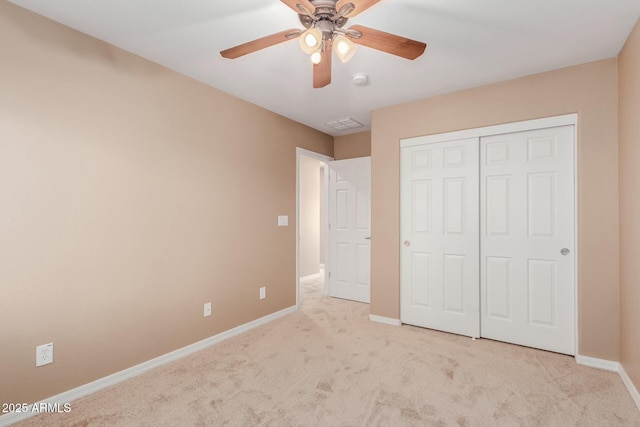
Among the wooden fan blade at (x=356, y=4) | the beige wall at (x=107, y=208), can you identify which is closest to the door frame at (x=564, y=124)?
the wooden fan blade at (x=356, y=4)

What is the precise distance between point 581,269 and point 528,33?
185 cm

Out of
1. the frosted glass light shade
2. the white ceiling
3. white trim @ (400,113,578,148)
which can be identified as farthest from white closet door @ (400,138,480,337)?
the frosted glass light shade

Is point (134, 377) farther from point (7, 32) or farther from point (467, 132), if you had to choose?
point (467, 132)

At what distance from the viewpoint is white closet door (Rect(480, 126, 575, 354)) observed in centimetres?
265

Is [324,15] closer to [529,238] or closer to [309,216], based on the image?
[529,238]

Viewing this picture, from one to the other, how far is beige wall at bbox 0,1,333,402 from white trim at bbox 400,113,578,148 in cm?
180

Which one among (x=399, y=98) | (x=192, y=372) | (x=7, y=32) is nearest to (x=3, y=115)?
(x=7, y=32)

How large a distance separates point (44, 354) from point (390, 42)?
9.01 feet

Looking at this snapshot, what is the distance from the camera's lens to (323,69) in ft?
6.27


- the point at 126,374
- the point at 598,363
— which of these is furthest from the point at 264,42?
the point at 598,363

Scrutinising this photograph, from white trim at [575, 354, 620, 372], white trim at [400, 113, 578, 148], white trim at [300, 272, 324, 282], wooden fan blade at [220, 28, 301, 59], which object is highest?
wooden fan blade at [220, 28, 301, 59]

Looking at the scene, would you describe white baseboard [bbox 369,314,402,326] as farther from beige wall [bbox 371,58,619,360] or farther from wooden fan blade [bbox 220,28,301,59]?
wooden fan blade [bbox 220,28,301,59]

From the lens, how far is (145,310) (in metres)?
2.45

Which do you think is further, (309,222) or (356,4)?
(309,222)
